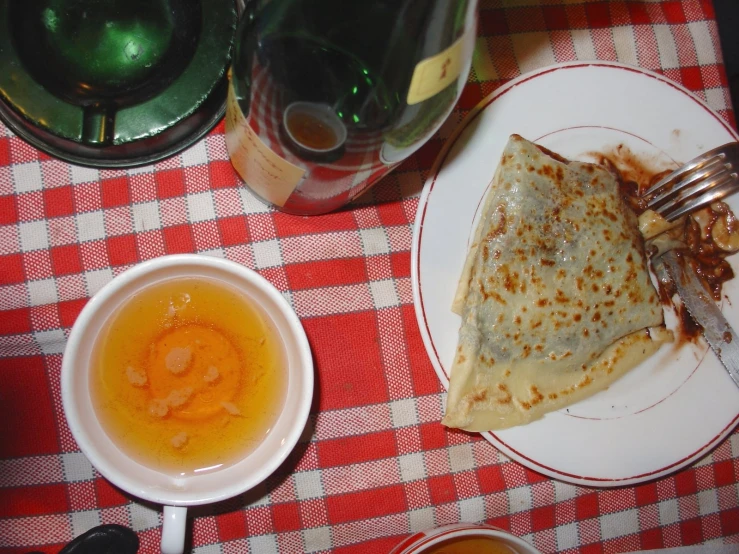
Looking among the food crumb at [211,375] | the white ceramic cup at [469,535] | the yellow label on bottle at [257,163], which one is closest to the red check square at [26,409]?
the food crumb at [211,375]

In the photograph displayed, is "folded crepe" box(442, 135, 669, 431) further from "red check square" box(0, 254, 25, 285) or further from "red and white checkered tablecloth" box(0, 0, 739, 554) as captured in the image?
"red check square" box(0, 254, 25, 285)

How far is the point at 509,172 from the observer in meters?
0.83

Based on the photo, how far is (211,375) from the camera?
2.43 feet

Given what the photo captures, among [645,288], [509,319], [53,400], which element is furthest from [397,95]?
[53,400]

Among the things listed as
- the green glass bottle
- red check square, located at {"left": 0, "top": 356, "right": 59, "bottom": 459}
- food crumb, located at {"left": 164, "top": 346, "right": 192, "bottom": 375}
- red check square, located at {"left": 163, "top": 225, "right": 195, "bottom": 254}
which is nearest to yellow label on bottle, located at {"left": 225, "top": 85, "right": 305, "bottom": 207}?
the green glass bottle

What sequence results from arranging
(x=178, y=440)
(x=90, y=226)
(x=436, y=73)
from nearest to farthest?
(x=436, y=73) → (x=178, y=440) → (x=90, y=226)

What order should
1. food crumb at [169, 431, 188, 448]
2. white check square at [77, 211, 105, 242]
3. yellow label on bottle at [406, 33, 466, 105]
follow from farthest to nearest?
1. white check square at [77, 211, 105, 242]
2. food crumb at [169, 431, 188, 448]
3. yellow label on bottle at [406, 33, 466, 105]

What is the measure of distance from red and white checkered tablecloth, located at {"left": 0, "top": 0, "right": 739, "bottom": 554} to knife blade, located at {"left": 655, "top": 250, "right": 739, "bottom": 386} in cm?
16

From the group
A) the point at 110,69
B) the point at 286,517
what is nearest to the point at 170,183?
the point at 110,69

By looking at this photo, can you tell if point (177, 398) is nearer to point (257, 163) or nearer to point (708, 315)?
point (257, 163)

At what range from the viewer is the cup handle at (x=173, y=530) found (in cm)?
64

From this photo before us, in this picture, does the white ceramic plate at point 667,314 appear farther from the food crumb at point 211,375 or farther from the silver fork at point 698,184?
the food crumb at point 211,375

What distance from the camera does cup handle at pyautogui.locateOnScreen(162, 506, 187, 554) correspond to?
643mm

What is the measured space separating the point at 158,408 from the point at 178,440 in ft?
0.14
